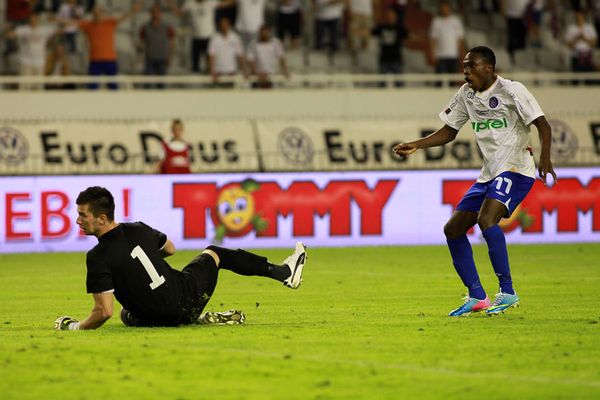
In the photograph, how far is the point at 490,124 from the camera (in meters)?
11.4

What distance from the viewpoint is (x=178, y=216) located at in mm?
20891

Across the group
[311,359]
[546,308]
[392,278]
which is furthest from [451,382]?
[392,278]

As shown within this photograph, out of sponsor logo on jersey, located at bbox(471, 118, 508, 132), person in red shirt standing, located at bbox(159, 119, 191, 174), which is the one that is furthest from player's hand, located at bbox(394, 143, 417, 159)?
person in red shirt standing, located at bbox(159, 119, 191, 174)

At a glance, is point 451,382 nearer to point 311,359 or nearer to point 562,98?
point 311,359

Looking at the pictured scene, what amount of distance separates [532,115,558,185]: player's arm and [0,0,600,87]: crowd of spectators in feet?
45.4

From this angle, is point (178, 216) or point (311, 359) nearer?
point (311, 359)

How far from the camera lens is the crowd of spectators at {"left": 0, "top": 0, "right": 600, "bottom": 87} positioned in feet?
80.6

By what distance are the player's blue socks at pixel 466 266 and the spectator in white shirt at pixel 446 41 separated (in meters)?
14.5

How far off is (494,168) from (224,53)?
13881 mm

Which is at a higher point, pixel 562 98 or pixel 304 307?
pixel 562 98

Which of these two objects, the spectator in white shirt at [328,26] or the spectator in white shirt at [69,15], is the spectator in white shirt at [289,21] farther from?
the spectator in white shirt at [69,15]

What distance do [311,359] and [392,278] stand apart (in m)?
7.49

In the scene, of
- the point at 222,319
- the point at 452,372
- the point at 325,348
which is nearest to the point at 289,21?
the point at 222,319

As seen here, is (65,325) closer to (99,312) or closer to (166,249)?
(99,312)
